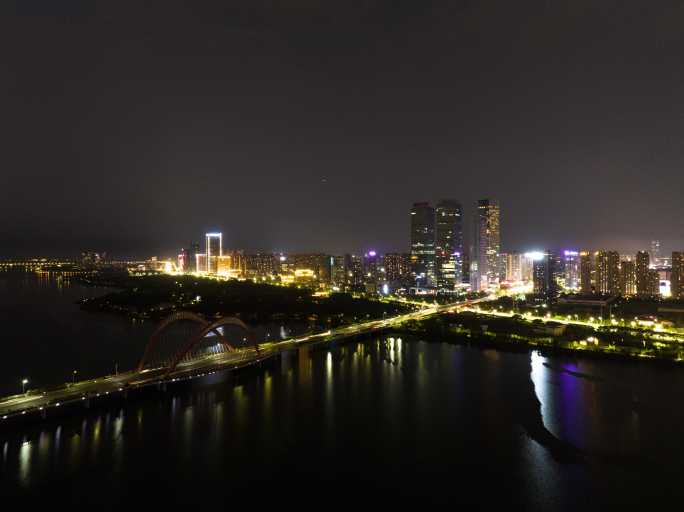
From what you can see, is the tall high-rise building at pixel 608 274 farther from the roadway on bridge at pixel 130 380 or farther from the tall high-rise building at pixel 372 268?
the roadway on bridge at pixel 130 380

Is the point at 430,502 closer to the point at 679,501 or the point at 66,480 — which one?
the point at 679,501

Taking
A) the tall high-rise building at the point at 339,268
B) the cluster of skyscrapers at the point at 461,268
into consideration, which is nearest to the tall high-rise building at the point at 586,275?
the cluster of skyscrapers at the point at 461,268

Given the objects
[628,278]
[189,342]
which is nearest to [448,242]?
[628,278]

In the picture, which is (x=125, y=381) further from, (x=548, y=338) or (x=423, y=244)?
(x=423, y=244)

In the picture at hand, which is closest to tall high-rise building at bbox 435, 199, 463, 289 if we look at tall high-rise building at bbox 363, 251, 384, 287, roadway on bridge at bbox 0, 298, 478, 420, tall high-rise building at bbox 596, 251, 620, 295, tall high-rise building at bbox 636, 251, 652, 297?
tall high-rise building at bbox 363, 251, 384, 287

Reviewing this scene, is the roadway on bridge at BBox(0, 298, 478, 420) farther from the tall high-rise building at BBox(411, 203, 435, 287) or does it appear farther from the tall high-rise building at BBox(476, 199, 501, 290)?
the tall high-rise building at BBox(476, 199, 501, 290)

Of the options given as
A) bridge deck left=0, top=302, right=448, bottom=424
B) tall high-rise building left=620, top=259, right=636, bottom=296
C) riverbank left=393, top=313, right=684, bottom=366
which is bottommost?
riverbank left=393, top=313, right=684, bottom=366
